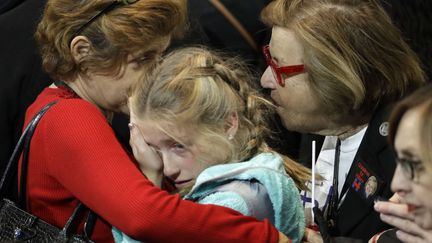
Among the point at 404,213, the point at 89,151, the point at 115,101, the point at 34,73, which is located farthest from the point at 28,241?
the point at 404,213

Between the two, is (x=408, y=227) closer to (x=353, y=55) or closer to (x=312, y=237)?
(x=312, y=237)

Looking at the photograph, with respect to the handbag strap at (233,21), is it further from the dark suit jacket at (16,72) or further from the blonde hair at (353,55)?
the dark suit jacket at (16,72)

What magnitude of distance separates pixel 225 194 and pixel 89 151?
411mm

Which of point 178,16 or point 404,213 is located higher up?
point 178,16

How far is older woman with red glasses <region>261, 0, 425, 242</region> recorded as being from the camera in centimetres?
272

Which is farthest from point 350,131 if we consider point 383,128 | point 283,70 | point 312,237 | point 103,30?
point 103,30

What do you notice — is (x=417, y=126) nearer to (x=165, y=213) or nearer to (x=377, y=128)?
(x=165, y=213)

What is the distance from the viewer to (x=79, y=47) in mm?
2723

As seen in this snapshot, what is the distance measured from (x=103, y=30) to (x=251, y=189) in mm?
760

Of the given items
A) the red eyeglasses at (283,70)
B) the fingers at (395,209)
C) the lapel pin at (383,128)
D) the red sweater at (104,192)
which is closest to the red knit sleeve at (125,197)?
the red sweater at (104,192)

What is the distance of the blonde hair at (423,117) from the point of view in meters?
1.80

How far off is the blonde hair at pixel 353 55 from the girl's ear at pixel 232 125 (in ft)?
1.47

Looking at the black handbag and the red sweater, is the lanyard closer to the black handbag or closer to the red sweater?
the red sweater

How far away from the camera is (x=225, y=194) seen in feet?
7.67
